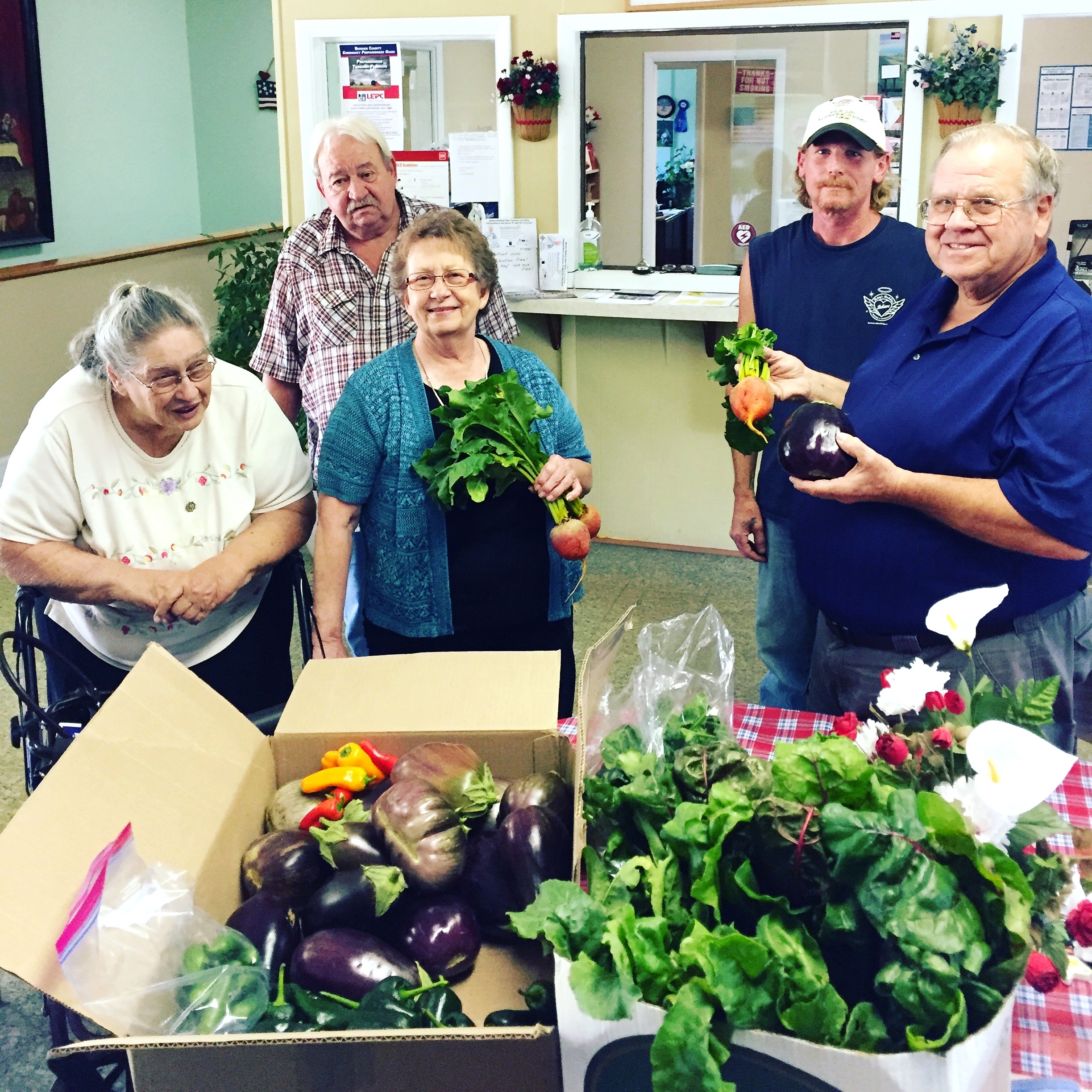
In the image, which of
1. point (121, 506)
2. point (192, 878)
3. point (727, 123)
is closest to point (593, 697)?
point (192, 878)

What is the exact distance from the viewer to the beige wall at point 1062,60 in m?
3.52

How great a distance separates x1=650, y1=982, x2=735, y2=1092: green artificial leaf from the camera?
30.0 inches

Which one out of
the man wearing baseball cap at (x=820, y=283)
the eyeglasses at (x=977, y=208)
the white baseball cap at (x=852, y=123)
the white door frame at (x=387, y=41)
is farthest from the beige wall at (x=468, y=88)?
the eyeglasses at (x=977, y=208)

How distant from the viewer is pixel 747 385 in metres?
2.03

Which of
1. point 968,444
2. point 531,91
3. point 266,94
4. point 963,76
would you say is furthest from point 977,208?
point 266,94

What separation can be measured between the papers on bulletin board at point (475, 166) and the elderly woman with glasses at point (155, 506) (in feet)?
7.59

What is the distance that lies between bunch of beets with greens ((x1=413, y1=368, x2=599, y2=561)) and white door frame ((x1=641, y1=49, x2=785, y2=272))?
→ 2.35 m

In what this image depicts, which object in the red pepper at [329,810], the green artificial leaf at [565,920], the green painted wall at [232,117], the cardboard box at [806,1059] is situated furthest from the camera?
the green painted wall at [232,117]

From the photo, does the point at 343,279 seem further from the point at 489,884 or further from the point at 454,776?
the point at 489,884

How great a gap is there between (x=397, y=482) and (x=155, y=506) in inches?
16.4

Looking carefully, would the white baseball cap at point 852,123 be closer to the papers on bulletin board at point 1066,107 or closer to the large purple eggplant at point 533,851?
the large purple eggplant at point 533,851

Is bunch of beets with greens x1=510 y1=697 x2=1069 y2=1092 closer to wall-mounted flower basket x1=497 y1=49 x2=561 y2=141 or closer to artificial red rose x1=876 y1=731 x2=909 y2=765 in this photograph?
artificial red rose x1=876 y1=731 x2=909 y2=765

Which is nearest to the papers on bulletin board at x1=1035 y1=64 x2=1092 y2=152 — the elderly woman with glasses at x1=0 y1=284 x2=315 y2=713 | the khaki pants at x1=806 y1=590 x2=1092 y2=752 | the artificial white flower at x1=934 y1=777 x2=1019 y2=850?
the khaki pants at x1=806 y1=590 x2=1092 y2=752

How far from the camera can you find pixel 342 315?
9.06 ft
